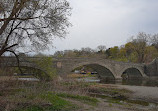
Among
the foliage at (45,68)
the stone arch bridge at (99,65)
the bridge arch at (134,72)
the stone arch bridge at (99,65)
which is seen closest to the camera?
the foliage at (45,68)

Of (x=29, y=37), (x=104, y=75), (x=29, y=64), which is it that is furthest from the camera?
(x=104, y=75)

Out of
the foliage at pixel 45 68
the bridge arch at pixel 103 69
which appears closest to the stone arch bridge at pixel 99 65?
the bridge arch at pixel 103 69

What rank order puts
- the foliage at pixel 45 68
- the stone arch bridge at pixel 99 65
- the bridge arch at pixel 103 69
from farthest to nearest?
Result: the bridge arch at pixel 103 69 → the stone arch bridge at pixel 99 65 → the foliage at pixel 45 68

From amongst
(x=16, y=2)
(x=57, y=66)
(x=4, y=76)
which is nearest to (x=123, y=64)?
(x=57, y=66)

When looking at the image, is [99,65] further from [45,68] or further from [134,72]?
[134,72]

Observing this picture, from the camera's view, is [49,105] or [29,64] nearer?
[49,105]

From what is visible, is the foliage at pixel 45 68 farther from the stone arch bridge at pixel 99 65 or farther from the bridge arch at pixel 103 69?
the bridge arch at pixel 103 69

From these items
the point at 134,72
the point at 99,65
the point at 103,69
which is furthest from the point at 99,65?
the point at 134,72

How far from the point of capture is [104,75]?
4059 cm

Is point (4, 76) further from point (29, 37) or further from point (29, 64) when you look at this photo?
point (29, 64)

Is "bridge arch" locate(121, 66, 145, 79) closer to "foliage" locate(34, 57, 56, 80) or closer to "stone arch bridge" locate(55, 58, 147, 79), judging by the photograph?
"stone arch bridge" locate(55, 58, 147, 79)

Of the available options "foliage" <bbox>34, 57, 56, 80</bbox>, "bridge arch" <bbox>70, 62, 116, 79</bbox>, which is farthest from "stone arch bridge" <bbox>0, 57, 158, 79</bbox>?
"foliage" <bbox>34, 57, 56, 80</bbox>

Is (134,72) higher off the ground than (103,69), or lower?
lower

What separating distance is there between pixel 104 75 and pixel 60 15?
30035mm
